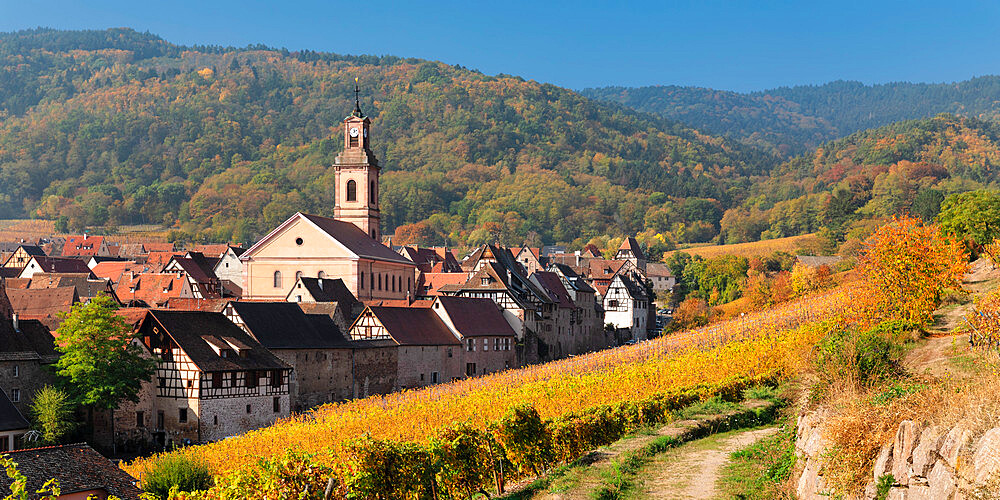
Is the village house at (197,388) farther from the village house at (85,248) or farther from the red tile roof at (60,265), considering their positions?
the village house at (85,248)

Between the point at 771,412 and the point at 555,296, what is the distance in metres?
52.2

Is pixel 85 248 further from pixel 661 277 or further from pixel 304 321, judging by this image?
pixel 304 321

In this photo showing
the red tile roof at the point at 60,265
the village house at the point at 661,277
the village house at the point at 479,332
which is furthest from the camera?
the village house at the point at 661,277

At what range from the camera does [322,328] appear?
2057 inches

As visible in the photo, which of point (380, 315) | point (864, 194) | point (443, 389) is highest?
point (864, 194)

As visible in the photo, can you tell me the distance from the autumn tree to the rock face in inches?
819

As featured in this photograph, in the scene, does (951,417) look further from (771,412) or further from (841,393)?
(771,412)

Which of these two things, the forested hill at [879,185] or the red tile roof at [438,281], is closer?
the red tile roof at [438,281]

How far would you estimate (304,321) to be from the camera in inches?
2045

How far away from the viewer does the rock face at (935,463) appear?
9.89 metres

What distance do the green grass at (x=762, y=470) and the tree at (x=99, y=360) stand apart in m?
29.6

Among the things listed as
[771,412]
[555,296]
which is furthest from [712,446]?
[555,296]

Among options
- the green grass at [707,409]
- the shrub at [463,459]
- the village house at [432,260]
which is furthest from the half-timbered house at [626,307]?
the shrub at [463,459]

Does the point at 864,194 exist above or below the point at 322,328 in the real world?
above
